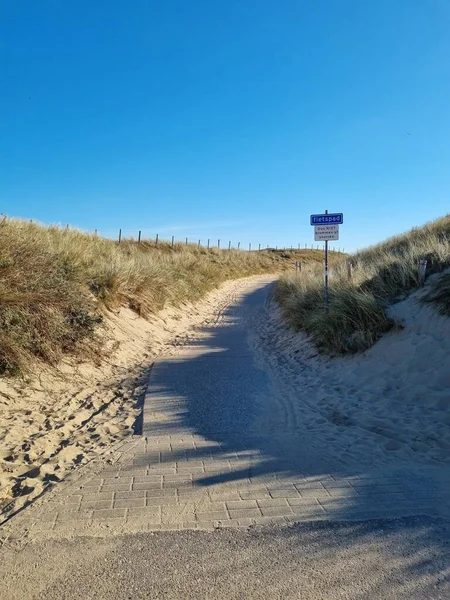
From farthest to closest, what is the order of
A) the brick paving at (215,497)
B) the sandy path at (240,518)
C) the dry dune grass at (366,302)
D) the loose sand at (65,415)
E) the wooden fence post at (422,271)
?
the wooden fence post at (422,271) < the dry dune grass at (366,302) < the loose sand at (65,415) < the brick paving at (215,497) < the sandy path at (240,518)

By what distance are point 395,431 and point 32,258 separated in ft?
20.9

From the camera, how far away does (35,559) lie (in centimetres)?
287

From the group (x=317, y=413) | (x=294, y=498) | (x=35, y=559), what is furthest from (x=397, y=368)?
(x=35, y=559)

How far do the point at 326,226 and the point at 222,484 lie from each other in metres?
8.18

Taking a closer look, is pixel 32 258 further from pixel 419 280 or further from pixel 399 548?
pixel 419 280

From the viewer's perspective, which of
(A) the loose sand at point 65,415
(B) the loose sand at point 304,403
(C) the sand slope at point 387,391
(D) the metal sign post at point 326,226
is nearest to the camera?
(A) the loose sand at point 65,415

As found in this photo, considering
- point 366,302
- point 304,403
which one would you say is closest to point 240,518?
point 304,403

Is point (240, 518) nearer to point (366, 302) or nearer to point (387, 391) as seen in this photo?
point (387, 391)

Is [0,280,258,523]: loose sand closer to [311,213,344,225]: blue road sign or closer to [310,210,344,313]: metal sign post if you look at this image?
[310,210,344,313]: metal sign post

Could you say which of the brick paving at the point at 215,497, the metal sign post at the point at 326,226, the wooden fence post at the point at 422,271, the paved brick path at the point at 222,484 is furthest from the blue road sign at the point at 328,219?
the brick paving at the point at 215,497

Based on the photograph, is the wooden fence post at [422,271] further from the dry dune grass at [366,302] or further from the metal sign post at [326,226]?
the metal sign post at [326,226]

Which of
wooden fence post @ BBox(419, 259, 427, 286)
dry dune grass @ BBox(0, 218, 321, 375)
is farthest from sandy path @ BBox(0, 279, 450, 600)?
wooden fence post @ BBox(419, 259, 427, 286)

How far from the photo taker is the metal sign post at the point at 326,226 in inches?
423

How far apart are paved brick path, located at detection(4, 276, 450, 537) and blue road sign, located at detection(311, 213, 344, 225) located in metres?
6.31
